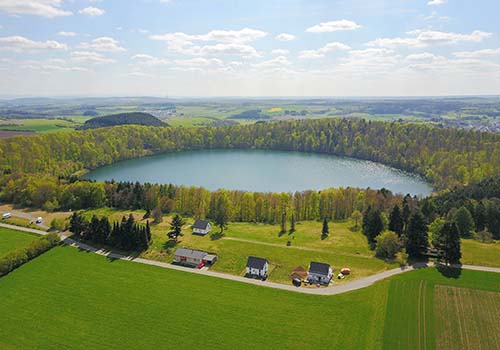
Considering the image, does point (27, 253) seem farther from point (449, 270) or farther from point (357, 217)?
point (449, 270)

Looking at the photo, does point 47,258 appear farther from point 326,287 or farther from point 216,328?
point 326,287

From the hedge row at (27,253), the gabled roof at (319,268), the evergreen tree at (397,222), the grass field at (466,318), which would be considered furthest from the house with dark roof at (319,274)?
the hedge row at (27,253)

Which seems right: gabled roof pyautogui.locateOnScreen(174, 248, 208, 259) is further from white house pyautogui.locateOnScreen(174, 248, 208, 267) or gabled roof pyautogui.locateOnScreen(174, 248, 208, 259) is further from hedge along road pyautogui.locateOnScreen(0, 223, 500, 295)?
hedge along road pyautogui.locateOnScreen(0, 223, 500, 295)

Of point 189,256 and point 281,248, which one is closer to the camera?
point 189,256

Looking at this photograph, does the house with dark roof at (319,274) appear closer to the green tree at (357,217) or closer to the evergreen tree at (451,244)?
the evergreen tree at (451,244)

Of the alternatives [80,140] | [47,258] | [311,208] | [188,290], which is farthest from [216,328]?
[80,140]

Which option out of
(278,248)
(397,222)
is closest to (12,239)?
(278,248)
